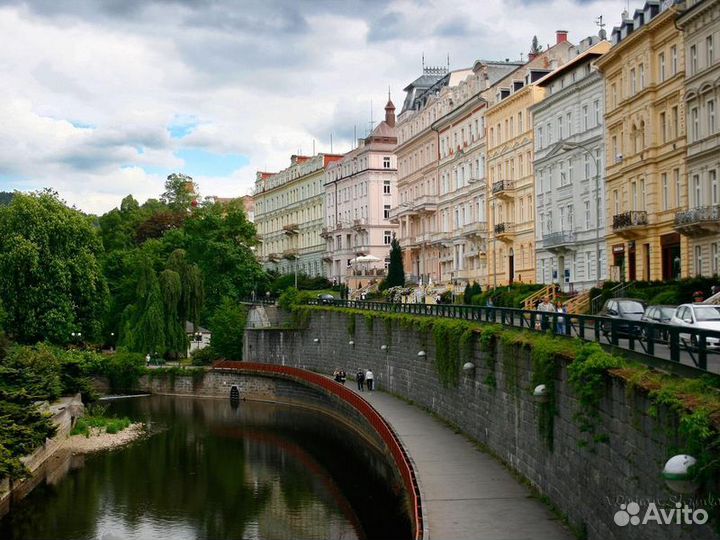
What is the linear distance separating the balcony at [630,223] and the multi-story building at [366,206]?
1767 inches

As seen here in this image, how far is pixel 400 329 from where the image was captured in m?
45.4

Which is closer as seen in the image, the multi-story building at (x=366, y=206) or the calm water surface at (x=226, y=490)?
the calm water surface at (x=226, y=490)

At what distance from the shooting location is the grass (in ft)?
162

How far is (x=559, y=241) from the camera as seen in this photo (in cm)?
5647

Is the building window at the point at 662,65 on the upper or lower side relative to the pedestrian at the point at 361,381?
upper

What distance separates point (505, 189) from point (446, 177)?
14079 millimetres

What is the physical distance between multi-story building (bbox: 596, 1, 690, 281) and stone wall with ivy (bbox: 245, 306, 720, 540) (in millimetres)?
12830

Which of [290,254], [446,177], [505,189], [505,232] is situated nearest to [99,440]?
[505,232]

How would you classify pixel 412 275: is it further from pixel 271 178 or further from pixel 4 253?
pixel 271 178

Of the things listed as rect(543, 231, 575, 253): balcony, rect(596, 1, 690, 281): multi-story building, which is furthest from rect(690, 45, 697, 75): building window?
rect(543, 231, 575, 253): balcony

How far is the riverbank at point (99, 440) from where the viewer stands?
46.2 metres

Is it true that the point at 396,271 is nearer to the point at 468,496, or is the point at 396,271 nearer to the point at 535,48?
the point at 535,48

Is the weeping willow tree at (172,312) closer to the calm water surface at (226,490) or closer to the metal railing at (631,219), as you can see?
the calm water surface at (226,490)

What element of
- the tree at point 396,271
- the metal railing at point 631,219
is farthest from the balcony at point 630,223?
the tree at point 396,271
